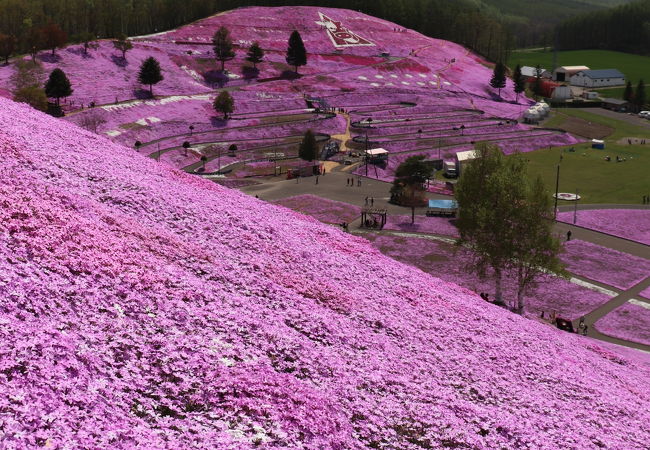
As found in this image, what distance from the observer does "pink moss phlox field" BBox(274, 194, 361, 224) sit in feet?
269

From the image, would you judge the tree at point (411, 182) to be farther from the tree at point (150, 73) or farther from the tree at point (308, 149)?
the tree at point (150, 73)

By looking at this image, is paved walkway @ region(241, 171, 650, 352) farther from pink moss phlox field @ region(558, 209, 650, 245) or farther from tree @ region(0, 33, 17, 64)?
tree @ region(0, 33, 17, 64)

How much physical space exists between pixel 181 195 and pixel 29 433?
19.6 meters

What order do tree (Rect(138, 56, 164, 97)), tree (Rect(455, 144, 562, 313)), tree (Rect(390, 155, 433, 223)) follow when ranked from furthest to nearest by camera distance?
tree (Rect(138, 56, 164, 97))
tree (Rect(390, 155, 433, 223))
tree (Rect(455, 144, 562, 313))

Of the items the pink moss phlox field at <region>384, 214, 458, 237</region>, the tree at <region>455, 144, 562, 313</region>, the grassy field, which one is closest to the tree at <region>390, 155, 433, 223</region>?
the pink moss phlox field at <region>384, 214, 458, 237</region>

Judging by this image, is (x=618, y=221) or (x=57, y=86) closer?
(x=618, y=221)

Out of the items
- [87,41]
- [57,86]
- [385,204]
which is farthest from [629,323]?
[87,41]

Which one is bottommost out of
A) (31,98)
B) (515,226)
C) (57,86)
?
(515,226)

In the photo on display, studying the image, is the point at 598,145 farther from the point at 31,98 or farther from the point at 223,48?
the point at 31,98

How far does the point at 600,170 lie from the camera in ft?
393

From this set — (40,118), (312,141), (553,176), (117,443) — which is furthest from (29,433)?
(553,176)

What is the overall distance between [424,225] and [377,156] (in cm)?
3861

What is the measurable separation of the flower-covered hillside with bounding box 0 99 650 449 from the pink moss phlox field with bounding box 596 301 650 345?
74.1ft

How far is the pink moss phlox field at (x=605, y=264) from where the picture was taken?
65.9 m
